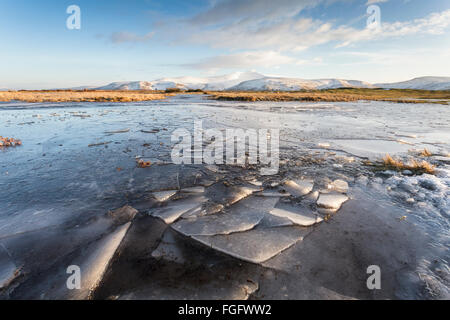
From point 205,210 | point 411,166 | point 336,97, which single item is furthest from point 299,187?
point 336,97

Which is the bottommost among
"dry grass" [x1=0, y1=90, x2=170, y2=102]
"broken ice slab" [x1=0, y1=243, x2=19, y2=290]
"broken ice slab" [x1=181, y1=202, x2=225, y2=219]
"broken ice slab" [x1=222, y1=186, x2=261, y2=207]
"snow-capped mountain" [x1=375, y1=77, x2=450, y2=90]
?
"broken ice slab" [x1=0, y1=243, x2=19, y2=290]

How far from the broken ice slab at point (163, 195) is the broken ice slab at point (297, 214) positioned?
6.14 ft

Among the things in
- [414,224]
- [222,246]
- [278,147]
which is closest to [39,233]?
[222,246]

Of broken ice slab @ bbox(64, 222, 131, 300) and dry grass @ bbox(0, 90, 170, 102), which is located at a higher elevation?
dry grass @ bbox(0, 90, 170, 102)

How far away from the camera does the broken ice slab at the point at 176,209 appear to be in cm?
318

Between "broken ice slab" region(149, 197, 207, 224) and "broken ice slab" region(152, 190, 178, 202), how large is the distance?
10.3 inches

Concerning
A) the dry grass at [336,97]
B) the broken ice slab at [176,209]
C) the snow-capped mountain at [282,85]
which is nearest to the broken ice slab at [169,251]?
the broken ice slab at [176,209]

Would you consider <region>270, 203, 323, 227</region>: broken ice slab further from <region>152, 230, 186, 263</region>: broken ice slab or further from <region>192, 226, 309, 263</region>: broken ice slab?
<region>152, 230, 186, 263</region>: broken ice slab

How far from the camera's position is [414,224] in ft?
9.96

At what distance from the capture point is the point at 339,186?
4.23m

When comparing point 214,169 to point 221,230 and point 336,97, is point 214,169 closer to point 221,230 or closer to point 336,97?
point 221,230

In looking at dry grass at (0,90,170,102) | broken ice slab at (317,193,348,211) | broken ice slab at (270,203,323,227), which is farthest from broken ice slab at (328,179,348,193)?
dry grass at (0,90,170,102)

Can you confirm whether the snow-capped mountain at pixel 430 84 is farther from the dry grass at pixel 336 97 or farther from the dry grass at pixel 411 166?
the dry grass at pixel 411 166

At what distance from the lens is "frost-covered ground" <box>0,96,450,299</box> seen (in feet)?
6.74
